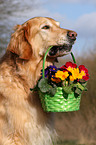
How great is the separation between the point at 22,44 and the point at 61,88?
860 millimetres

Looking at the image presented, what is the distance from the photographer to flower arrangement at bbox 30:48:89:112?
9.02 ft

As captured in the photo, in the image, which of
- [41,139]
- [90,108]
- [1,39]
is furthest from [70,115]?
[41,139]

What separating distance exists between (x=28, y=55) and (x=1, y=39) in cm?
348

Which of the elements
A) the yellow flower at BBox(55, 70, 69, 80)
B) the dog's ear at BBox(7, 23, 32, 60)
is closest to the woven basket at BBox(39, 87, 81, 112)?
the yellow flower at BBox(55, 70, 69, 80)

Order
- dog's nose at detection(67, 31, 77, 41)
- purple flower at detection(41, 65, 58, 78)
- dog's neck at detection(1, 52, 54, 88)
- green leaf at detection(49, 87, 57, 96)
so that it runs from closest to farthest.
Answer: green leaf at detection(49, 87, 57, 96), purple flower at detection(41, 65, 58, 78), dog's nose at detection(67, 31, 77, 41), dog's neck at detection(1, 52, 54, 88)

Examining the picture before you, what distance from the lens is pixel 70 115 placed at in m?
6.62

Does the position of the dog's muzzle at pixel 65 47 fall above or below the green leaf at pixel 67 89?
above

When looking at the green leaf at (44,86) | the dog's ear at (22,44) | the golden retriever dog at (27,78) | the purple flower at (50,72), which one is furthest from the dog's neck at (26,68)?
the green leaf at (44,86)

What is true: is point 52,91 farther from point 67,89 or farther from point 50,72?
point 50,72

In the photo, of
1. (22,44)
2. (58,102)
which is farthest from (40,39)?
(58,102)

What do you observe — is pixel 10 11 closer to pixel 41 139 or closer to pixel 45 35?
pixel 45 35

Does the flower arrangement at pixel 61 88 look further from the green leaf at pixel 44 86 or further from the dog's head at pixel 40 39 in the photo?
the dog's head at pixel 40 39

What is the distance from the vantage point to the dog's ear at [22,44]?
3.08 metres

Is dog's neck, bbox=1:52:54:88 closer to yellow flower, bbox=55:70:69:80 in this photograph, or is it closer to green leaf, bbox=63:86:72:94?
yellow flower, bbox=55:70:69:80
